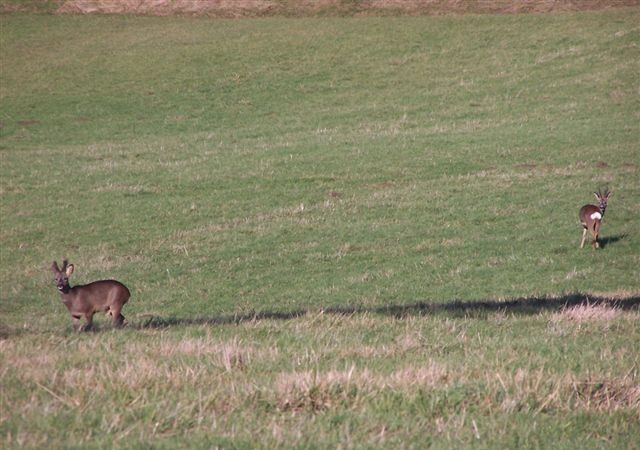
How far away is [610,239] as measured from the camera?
922 inches

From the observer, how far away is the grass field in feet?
19.2

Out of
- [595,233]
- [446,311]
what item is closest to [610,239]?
[595,233]

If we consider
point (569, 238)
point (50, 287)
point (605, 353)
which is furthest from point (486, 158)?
point (605, 353)

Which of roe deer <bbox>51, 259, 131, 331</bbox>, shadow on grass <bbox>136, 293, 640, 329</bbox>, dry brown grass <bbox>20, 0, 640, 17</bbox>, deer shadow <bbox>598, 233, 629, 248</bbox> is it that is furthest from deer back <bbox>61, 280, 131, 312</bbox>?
dry brown grass <bbox>20, 0, 640, 17</bbox>

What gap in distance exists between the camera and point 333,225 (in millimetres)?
25047

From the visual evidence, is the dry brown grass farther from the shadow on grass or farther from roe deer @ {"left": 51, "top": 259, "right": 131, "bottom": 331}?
roe deer @ {"left": 51, "top": 259, "right": 131, "bottom": 331}

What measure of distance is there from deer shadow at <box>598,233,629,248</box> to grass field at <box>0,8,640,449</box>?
12 cm

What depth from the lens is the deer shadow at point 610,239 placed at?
23103mm

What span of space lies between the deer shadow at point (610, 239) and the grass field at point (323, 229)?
0.12m

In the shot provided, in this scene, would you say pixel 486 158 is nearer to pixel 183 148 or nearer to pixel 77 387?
pixel 183 148

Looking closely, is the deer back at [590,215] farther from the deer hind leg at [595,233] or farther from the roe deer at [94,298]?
the roe deer at [94,298]

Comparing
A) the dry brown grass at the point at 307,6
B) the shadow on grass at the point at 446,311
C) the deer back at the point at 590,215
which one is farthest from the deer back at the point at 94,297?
the dry brown grass at the point at 307,6

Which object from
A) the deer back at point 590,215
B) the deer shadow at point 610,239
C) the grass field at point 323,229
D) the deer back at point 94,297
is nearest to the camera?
the grass field at point 323,229

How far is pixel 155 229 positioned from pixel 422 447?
20603mm
